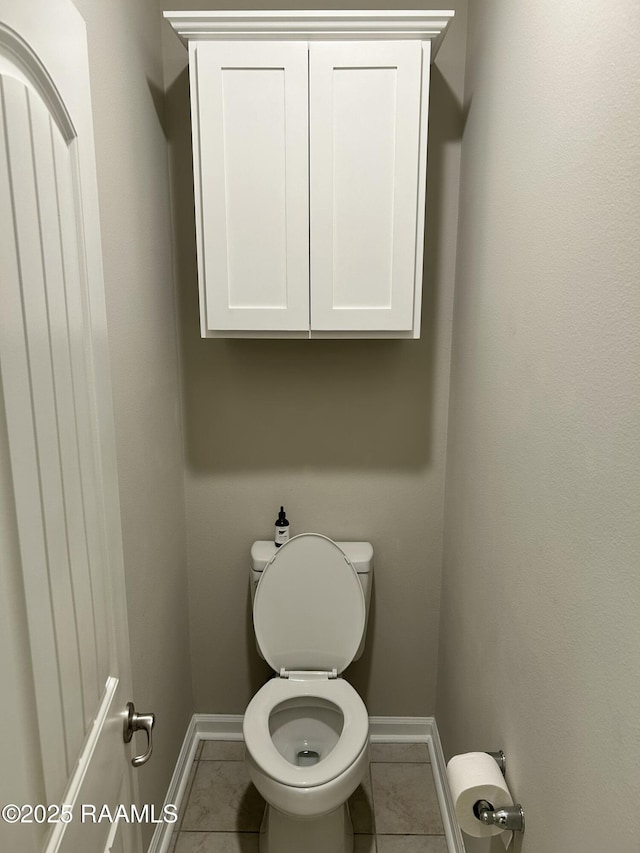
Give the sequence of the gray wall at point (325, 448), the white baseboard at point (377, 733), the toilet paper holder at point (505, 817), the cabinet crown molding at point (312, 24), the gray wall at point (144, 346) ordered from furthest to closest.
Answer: the white baseboard at point (377, 733), the gray wall at point (325, 448), the cabinet crown molding at point (312, 24), the gray wall at point (144, 346), the toilet paper holder at point (505, 817)

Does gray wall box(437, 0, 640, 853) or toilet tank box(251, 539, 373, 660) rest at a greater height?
gray wall box(437, 0, 640, 853)

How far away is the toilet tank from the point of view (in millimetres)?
2154

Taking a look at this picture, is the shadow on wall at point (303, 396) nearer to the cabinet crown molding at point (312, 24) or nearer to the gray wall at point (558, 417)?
the gray wall at point (558, 417)

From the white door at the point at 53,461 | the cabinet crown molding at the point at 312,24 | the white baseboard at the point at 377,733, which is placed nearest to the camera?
the white door at the point at 53,461

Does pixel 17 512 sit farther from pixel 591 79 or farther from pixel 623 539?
pixel 591 79

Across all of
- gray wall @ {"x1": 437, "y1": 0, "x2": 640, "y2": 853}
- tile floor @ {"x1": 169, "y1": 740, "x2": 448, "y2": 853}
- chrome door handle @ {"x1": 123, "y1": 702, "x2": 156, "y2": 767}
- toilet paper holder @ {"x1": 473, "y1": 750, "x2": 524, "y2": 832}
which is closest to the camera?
gray wall @ {"x1": 437, "y1": 0, "x2": 640, "y2": 853}

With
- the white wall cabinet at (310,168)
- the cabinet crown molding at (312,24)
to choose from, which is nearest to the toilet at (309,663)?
the white wall cabinet at (310,168)

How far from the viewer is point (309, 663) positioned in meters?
2.13

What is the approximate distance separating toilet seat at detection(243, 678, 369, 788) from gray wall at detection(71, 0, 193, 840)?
0.99 ft

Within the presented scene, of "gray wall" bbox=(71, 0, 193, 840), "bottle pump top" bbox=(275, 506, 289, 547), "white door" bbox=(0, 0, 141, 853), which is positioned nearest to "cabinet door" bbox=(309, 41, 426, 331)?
"gray wall" bbox=(71, 0, 193, 840)

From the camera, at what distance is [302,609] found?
6.91ft

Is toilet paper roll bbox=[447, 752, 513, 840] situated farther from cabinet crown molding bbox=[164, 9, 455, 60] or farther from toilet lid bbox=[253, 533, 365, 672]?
cabinet crown molding bbox=[164, 9, 455, 60]

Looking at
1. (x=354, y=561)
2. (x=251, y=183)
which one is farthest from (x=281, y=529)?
(x=251, y=183)

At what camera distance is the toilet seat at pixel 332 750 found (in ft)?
5.53
